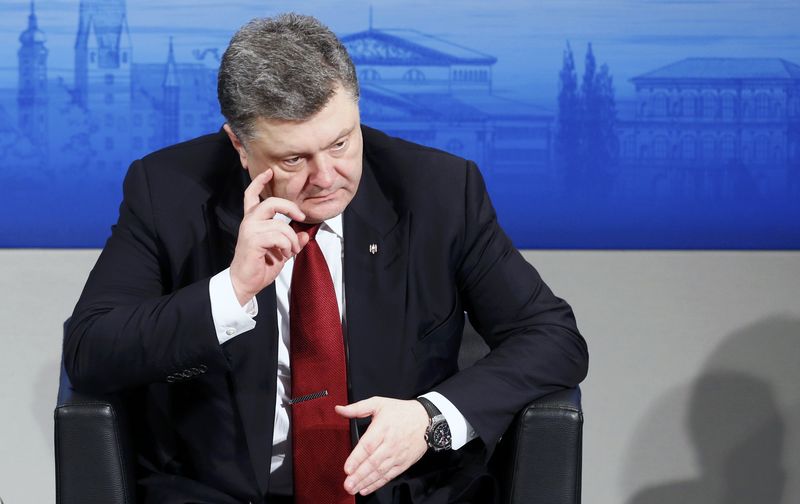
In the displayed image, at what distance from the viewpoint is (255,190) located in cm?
194

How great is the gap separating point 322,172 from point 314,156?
31 mm

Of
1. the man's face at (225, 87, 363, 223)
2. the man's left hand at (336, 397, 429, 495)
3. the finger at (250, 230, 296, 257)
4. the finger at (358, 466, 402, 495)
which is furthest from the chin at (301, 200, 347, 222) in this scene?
the finger at (358, 466, 402, 495)

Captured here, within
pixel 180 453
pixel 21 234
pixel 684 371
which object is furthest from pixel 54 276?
pixel 684 371

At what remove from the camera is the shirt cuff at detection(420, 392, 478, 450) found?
1960 millimetres

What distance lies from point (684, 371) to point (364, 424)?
1.29 m

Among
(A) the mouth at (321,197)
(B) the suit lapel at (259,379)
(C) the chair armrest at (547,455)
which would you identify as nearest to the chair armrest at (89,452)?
(B) the suit lapel at (259,379)

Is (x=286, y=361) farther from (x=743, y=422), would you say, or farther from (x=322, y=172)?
(x=743, y=422)

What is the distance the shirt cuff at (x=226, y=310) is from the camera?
6.37ft

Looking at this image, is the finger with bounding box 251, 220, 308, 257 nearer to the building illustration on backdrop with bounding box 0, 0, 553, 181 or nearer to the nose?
the nose

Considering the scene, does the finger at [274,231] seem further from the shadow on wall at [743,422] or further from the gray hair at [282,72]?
the shadow on wall at [743,422]

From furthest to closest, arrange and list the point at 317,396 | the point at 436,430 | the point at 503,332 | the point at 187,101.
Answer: the point at 187,101
the point at 503,332
the point at 317,396
the point at 436,430

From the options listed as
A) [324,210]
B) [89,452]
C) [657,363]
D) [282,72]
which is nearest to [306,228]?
[324,210]

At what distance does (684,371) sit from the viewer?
306 centimetres

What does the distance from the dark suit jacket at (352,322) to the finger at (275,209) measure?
176 millimetres
